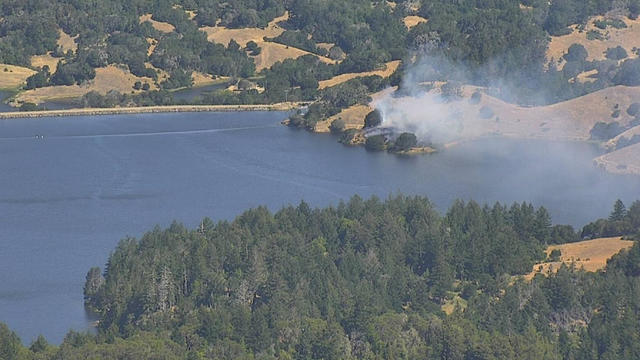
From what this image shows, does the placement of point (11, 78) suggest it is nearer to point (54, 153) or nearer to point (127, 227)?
point (54, 153)

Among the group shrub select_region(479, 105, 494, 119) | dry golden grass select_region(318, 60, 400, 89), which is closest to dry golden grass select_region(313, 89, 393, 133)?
shrub select_region(479, 105, 494, 119)

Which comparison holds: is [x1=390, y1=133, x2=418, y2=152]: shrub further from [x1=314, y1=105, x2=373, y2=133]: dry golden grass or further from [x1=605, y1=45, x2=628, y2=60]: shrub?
[x1=605, y1=45, x2=628, y2=60]: shrub

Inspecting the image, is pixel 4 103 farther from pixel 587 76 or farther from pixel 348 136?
pixel 587 76

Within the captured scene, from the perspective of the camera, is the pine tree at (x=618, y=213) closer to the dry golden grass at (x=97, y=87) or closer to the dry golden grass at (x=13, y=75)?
the dry golden grass at (x=97, y=87)

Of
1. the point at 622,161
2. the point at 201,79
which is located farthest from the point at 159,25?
the point at 622,161

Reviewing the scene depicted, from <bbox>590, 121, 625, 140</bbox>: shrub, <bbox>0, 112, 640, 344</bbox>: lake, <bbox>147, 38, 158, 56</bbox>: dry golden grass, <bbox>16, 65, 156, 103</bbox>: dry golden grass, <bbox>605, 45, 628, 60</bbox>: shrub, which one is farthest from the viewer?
<bbox>147, 38, 158, 56</bbox>: dry golden grass

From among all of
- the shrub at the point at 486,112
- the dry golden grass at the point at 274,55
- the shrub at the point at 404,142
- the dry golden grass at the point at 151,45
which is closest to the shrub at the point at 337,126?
the shrub at the point at 404,142

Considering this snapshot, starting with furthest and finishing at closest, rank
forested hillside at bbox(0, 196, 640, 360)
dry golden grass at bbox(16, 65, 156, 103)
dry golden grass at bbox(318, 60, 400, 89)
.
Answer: dry golden grass at bbox(318, 60, 400, 89) < dry golden grass at bbox(16, 65, 156, 103) < forested hillside at bbox(0, 196, 640, 360)
